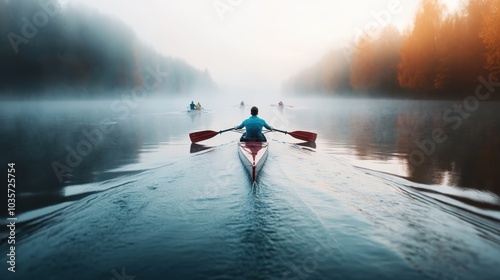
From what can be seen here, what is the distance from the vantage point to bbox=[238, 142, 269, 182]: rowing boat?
902 cm

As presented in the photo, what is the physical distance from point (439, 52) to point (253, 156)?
194 ft

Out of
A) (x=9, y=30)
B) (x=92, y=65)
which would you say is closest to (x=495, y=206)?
(x=9, y=30)

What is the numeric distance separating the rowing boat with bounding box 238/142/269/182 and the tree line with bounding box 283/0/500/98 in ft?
133

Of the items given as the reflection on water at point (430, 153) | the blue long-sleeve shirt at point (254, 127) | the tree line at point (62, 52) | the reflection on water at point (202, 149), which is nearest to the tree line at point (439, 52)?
the reflection on water at point (430, 153)

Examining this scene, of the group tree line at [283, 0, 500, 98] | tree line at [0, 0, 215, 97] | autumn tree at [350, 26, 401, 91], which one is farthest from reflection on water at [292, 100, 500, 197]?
tree line at [0, 0, 215, 97]

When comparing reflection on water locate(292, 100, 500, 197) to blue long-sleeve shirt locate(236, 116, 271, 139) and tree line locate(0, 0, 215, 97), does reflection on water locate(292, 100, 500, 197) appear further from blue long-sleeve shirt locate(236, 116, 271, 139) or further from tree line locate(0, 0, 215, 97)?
tree line locate(0, 0, 215, 97)

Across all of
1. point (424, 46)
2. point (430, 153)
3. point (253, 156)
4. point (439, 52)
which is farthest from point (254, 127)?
point (424, 46)

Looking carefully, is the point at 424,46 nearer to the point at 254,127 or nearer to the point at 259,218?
the point at 254,127

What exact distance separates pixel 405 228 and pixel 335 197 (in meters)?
2.04

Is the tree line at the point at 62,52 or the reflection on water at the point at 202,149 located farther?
the tree line at the point at 62,52

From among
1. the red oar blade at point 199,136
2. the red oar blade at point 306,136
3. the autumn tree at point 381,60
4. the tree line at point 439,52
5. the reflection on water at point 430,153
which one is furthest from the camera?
the autumn tree at point 381,60

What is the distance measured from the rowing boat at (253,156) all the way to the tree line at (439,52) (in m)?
40.7

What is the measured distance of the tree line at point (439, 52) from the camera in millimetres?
43844

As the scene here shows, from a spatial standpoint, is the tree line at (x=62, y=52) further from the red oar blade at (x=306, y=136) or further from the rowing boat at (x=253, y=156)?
the rowing boat at (x=253, y=156)
